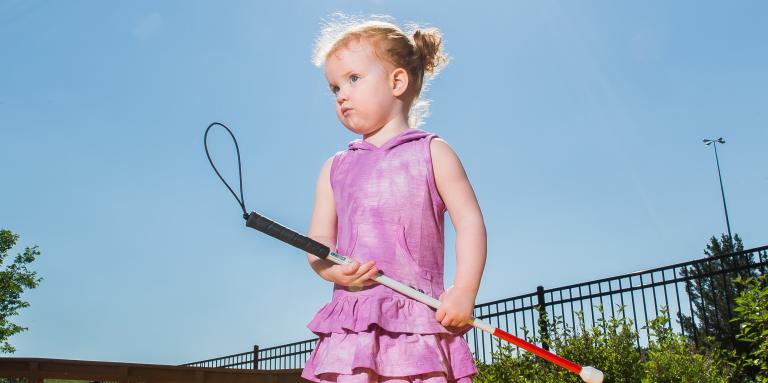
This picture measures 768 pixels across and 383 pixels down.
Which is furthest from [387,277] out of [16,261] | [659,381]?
[16,261]

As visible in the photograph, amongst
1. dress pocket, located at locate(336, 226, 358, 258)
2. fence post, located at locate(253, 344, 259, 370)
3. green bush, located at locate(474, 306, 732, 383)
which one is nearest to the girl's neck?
dress pocket, located at locate(336, 226, 358, 258)

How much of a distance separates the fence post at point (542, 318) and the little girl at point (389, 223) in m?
5.55

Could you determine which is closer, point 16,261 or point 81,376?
point 81,376

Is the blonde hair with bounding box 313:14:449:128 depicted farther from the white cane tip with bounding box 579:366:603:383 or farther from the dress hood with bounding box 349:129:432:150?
the white cane tip with bounding box 579:366:603:383

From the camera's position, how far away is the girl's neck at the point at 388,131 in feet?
9.10

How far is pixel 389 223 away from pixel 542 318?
6735 mm

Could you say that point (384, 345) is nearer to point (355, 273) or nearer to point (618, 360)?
point (355, 273)

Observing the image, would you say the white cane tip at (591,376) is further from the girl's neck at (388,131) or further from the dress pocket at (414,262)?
the girl's neck at (388,131)

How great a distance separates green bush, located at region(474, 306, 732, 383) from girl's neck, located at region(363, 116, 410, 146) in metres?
4.05

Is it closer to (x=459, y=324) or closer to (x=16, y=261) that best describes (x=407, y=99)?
(x=459, y=324)

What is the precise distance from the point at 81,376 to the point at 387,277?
6319 millimetres

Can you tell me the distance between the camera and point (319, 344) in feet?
8.29

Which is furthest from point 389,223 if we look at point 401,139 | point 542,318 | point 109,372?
Answer: point 542,318

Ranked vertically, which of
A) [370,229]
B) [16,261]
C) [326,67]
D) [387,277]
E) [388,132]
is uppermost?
[16,261]
